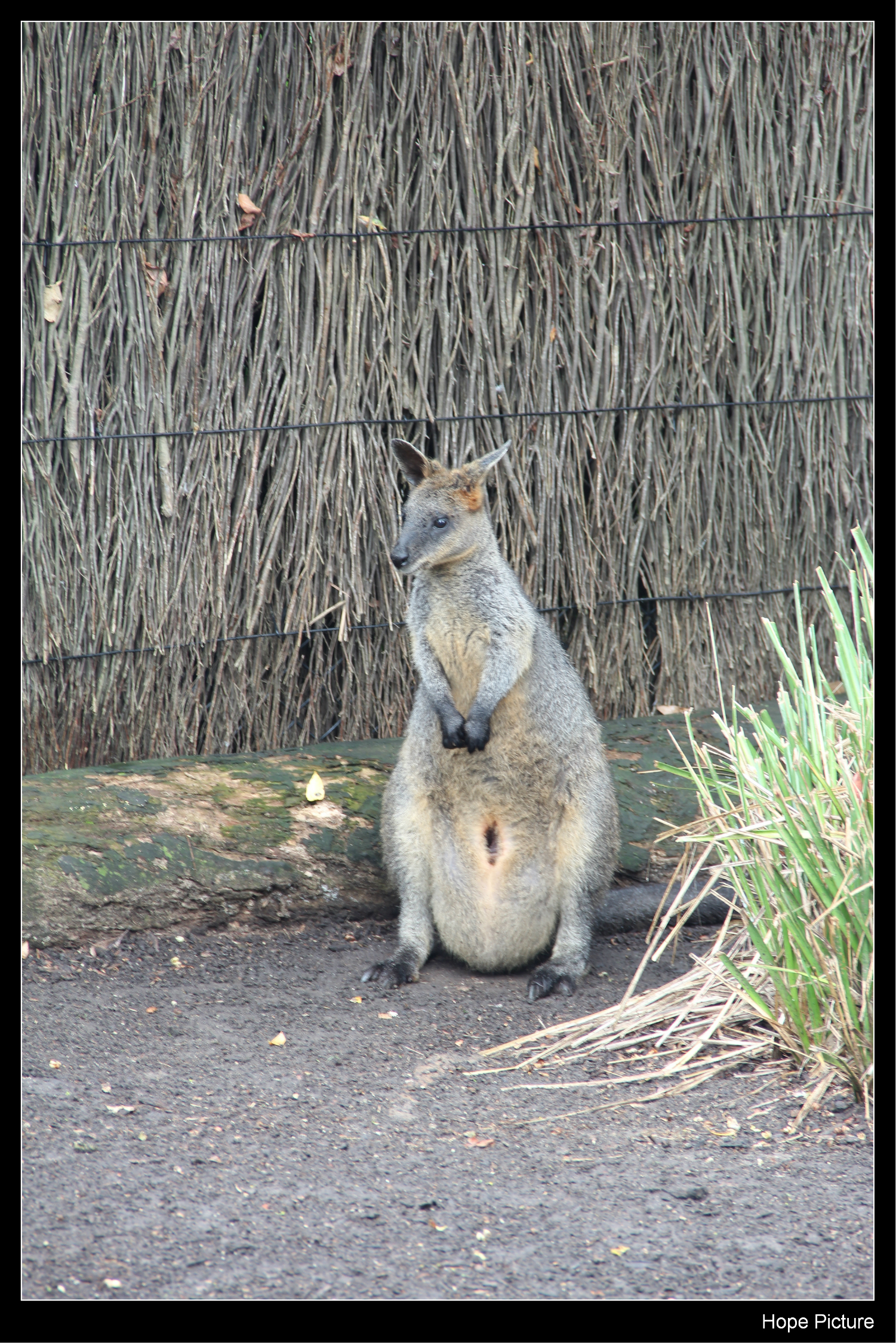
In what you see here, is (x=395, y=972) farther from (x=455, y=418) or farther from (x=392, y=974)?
(x=455, y=418)

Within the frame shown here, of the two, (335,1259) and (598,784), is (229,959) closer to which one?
(598,784)

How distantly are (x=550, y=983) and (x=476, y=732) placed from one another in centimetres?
95

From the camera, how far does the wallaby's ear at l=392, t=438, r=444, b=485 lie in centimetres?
436

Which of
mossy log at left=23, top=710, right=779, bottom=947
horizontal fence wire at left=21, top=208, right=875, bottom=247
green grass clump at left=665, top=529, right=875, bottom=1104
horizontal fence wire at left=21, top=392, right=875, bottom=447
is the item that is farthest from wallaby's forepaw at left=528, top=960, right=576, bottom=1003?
horizontal fence wire at left=21, top=208, right=875, bottom=247

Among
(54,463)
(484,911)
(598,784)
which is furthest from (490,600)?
(54,463)

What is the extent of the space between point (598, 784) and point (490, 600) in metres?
0.82

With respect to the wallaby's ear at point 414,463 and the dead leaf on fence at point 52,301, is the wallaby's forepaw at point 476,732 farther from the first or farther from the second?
the dead leaf on fence at point 52,301

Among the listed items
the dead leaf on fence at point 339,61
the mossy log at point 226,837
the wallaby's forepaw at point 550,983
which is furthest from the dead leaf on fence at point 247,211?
the wallaby's forepaw at point 550,983

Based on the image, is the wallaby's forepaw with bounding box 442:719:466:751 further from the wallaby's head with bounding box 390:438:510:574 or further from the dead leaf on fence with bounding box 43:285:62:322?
the dead leaf on fence with bounding box 43:285:62:322

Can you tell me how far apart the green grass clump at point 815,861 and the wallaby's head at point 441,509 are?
1.24 meters

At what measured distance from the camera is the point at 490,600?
14.7 feet

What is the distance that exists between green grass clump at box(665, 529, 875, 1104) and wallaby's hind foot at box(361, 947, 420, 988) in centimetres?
123

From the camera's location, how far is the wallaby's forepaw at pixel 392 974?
4.32 metres

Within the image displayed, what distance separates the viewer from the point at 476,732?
4.36 meters
